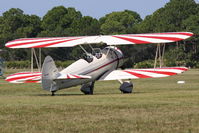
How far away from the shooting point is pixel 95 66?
23922mm

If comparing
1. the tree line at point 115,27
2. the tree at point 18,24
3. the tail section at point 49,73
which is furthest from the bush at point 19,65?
the tail section at point 49,73

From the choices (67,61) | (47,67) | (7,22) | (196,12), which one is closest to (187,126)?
(47,67)

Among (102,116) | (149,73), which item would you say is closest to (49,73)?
(149,73)

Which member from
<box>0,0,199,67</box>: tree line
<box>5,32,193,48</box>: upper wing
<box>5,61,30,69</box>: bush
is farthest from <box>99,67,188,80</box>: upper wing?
<box>5,61,30,69</box>: bush

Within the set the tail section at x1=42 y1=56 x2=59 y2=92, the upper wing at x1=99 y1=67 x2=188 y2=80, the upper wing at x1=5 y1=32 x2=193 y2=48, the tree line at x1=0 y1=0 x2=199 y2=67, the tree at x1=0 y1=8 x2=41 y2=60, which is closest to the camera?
the tail section at x1=42 y1=56 x2=59 y2=92

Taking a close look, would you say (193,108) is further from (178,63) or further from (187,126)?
(178,63)

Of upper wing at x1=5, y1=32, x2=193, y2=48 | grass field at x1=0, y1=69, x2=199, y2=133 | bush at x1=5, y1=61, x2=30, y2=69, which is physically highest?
upper wing at x1=5, y1=32, x2=193, y2=48

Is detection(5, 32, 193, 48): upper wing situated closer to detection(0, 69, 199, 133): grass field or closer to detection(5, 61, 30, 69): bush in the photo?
detection(0, 69, 199, 133): grass field

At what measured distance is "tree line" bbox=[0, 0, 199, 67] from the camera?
7294 centimetres

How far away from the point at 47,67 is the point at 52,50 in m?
49.8

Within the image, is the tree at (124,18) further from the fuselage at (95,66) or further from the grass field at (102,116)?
the grass field at (102,116)

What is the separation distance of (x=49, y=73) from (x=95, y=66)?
9.42ft

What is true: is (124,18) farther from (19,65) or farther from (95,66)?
(95,66)

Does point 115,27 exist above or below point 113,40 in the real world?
above
